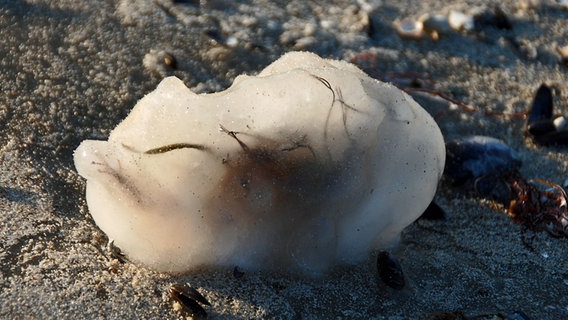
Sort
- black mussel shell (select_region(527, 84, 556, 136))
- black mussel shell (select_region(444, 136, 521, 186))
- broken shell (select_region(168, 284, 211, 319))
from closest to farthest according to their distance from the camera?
1. broken shell (select_region(168, 284, 211, 319))
2. black mussel shell (select_region(444, 136, 521, 186))
3. black mussel shell (select_region(527, 84, 556, 136))

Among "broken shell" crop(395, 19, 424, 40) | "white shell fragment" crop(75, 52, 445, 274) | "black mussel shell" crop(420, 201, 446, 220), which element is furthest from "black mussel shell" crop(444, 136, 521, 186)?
"broken shell" crop(395, 19, 424, 40)

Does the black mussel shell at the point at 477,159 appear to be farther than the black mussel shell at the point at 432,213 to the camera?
Yes

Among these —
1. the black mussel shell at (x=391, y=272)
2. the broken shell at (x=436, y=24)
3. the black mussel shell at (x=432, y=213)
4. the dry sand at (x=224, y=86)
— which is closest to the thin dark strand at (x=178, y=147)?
the dry sand at (x=224, y=86)

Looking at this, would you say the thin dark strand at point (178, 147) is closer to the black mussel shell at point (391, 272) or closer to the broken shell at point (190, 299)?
the broken shell at point (190, 299)

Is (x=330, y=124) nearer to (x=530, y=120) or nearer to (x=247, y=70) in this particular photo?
(x=247, y=70)

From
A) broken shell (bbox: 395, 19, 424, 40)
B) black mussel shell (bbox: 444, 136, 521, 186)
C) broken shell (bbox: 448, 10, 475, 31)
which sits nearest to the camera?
black mussel shell (bbox: 444, 136, 521, 186)

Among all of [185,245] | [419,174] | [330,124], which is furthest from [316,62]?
[185,245]

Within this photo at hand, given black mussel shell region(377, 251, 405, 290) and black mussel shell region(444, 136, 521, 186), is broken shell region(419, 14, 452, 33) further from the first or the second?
black mussel shell region(377, 251, 405, 290)
